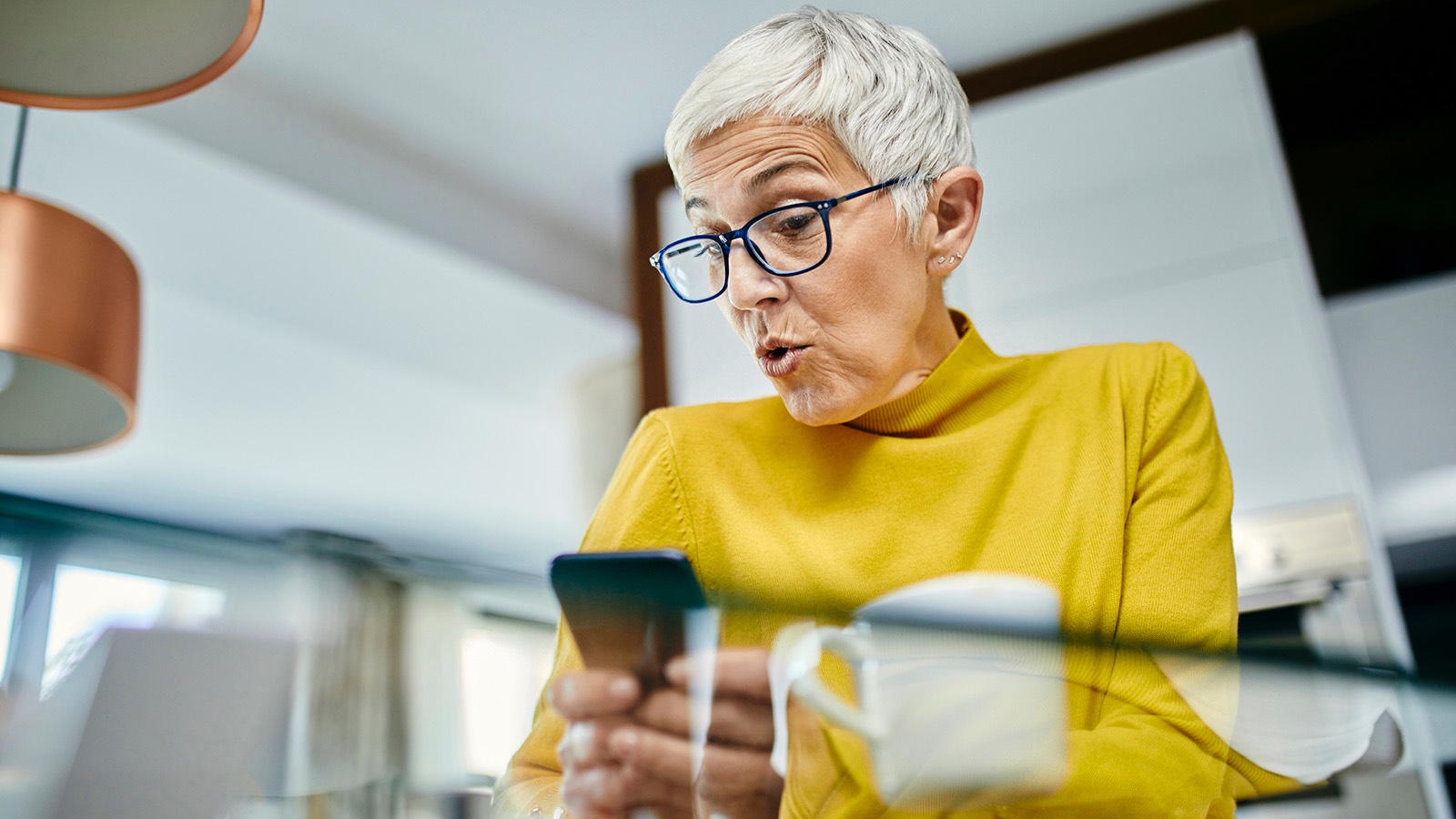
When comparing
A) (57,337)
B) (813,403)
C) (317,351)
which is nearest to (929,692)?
(813,403)

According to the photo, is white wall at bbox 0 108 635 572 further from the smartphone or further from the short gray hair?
the smartphone

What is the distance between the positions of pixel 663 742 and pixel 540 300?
78.6 inches

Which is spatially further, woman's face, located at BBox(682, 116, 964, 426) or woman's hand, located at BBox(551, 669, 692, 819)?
woman's face, located at BBox(682, 116, 964, 426)

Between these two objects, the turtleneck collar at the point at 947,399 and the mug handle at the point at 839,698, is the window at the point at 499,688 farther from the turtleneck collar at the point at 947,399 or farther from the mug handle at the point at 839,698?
the turtleneck collar at the point at 947,399

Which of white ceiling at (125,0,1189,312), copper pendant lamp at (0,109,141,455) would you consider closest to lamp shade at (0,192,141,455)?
copper pendant lamp at (0,109,141,455)

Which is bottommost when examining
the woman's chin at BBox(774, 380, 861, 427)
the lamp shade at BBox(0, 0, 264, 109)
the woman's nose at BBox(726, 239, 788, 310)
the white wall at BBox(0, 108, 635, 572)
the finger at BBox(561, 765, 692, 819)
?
the finger at BBox(561, 765, 692, 819)

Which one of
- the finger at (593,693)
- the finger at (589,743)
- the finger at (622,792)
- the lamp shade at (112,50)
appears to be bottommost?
the finger at (622,792)

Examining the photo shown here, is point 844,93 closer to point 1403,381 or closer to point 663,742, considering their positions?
point 663,742

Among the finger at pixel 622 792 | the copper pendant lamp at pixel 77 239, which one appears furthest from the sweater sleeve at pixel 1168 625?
the copper pendant lamp at pixel 77 239

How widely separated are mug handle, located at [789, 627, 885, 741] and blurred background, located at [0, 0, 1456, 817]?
8 cm

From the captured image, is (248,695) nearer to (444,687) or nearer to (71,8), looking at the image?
(444,687)

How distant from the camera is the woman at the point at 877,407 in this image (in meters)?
0.59

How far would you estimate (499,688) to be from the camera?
0.31m

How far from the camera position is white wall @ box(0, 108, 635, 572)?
1.69 m
